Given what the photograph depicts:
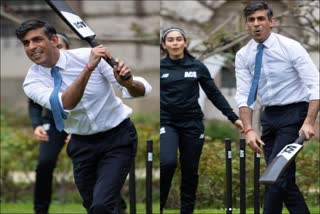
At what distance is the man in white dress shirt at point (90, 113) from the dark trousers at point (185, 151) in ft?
4.06

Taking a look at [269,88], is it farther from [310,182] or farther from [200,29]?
[200,29]

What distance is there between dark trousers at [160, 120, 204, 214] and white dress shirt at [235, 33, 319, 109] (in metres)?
0.93

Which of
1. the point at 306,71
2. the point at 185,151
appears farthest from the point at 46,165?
the point at 306,71

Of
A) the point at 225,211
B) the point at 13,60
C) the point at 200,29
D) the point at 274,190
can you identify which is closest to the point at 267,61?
the point at 274,190

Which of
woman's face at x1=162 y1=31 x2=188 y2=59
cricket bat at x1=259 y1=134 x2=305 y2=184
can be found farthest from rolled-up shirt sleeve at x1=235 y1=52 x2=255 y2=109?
cricket bat at x1=259 y1=134 x2=305 y2=184

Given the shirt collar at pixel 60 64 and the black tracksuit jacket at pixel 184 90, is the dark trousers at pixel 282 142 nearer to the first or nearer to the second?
the black tracksuit jacket at pixel 184 90

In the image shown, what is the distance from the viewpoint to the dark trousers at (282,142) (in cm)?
813

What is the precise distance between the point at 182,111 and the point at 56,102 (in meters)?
1.95

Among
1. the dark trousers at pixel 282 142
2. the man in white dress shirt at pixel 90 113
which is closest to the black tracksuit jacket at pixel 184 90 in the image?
the dark trousers at pixel 282 142

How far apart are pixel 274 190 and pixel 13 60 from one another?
10199mm

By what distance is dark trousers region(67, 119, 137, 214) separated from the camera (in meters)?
7.43

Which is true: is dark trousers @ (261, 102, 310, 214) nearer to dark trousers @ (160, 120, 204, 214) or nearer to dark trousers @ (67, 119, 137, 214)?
dark trousers @ (160, 120, 204, 214)

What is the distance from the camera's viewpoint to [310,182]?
10.4 metres

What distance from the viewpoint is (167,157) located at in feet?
29.5
